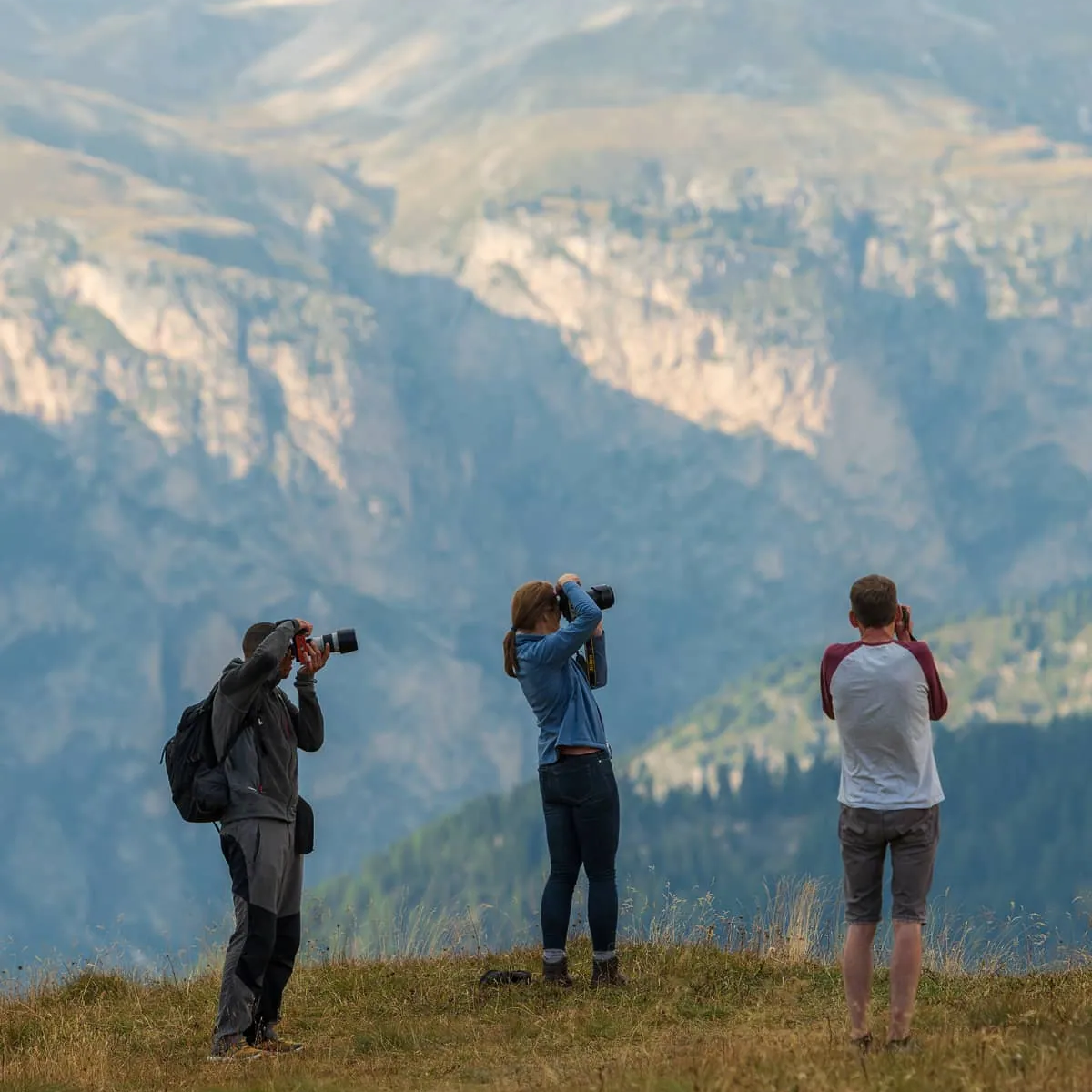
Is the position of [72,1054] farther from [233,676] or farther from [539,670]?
[539,670]

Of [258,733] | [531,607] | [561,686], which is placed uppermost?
[531,607]

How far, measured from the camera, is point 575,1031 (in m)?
10.3

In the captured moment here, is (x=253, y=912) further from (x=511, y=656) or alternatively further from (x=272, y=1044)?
(x=511, y=656)

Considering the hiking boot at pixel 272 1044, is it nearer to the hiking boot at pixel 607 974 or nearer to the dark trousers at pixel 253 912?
the dark trousers at pixel 253 912

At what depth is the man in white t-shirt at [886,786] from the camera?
8.27 meters

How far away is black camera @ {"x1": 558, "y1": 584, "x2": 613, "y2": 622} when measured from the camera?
36.6 ft

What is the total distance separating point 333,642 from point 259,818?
1193 millimetres

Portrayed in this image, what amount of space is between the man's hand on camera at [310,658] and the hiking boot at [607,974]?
3011 millimetres

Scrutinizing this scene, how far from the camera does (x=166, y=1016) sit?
12.1m

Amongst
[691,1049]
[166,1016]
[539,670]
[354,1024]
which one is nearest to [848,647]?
[691,1049]

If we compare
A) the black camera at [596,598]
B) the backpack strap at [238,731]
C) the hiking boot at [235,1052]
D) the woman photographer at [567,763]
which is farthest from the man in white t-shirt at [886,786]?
the hiking boot at [235,1052]

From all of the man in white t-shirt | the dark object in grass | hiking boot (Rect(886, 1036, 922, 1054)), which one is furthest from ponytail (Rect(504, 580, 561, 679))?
hiking boot (Rect(886, 1036, 922, 1054))

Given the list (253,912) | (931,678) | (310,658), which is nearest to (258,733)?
(310,658)

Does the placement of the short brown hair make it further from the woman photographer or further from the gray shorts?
the woman photographer
